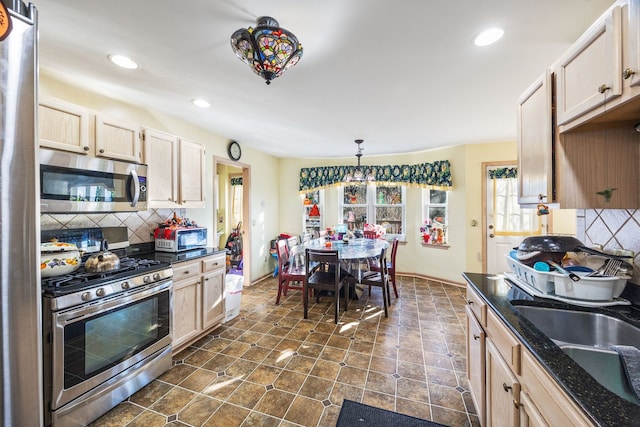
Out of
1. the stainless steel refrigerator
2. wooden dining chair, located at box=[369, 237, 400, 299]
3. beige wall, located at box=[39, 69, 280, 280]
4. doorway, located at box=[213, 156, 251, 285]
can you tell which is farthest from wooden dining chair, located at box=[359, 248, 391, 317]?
doorway, located at box=[213, 156, 251, 285]

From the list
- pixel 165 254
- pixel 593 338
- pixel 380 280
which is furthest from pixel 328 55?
pixel 380 280

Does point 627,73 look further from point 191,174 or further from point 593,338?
point 191,174

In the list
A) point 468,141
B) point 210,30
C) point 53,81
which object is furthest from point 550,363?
point 468,141

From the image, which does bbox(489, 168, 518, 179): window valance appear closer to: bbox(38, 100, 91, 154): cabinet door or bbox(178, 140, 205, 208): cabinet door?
bbox(178, 140, 205, 208): cabinet door

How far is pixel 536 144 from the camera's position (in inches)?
57.1

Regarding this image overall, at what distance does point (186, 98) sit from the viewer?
246 cm

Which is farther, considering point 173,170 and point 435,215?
point 435,215

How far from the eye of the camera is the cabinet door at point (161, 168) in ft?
7.89

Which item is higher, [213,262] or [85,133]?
[85,133]

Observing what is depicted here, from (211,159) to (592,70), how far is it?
365cm

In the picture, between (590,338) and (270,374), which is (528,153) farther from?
(270,374)

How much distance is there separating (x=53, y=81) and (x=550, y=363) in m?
3.52

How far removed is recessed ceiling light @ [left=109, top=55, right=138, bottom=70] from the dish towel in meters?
3.13

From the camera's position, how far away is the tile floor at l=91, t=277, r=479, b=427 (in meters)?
1.70
